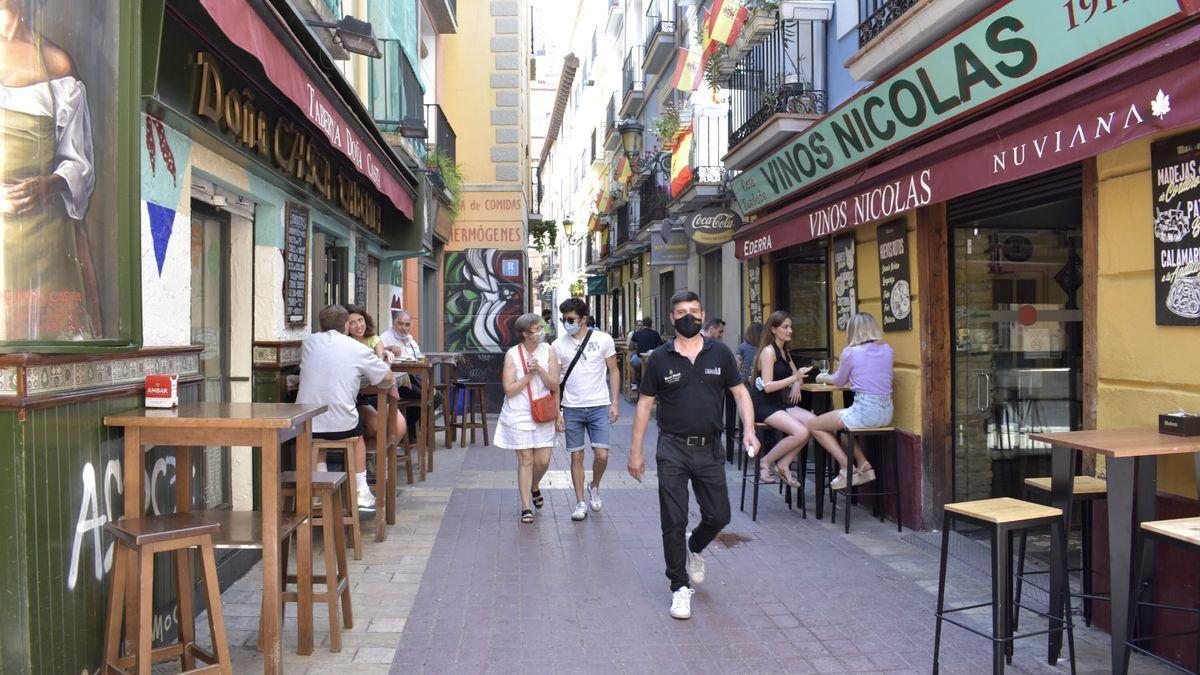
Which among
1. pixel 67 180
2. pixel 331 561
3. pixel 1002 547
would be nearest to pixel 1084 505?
pixel 1002 547

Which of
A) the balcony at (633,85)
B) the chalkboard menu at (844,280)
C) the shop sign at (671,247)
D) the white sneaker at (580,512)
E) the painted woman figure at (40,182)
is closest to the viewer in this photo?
the painted woman figure at (40,182)

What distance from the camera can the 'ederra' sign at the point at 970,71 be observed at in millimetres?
4493

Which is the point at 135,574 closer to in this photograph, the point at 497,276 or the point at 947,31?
the point at 947,31

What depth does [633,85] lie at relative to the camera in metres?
23.9

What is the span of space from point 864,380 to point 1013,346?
146 centimetres

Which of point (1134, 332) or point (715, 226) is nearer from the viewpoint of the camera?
point (1134, 332)

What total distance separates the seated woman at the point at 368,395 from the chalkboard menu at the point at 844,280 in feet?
13.7

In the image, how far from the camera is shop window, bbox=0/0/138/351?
305 cm

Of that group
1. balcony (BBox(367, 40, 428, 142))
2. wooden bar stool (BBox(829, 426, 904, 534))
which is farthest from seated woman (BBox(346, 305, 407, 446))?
wooden bar stool (BBox(829, 426, 904, 534))

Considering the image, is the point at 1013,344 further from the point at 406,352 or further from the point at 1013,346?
the point at 406,352

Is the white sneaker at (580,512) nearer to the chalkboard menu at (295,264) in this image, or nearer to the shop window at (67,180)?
the chalkboard menu at (295,264)

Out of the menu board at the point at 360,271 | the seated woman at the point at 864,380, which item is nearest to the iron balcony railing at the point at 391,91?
the menu board at the point at 360,271

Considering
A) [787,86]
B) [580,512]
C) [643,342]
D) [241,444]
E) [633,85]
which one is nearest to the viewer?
[241,444]

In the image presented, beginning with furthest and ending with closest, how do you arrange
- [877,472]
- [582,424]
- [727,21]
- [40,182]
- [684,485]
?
[727,21], [877,472], [582,424], [684,485], [40,182]
